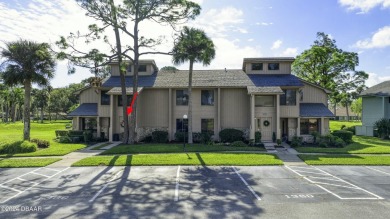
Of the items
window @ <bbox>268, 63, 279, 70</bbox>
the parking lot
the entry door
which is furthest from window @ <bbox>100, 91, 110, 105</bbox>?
window @ <bbox>268, 63, 279, 70</bbox>

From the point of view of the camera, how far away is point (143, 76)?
31.2 m

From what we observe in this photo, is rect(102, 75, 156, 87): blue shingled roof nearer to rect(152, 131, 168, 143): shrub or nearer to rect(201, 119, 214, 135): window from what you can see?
rect(152, 131, 168, 143): shrub

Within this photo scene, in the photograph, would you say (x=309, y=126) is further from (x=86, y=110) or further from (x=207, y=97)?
(x=86, y=110)

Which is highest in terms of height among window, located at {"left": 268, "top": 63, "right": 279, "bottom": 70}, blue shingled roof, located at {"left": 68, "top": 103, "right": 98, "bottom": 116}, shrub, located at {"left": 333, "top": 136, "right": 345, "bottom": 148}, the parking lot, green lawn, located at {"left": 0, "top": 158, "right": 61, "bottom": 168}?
window, located at {"left": 268, "top": 63, "right": 279, "bottom": 70}

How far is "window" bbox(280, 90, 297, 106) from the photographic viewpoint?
1075 inches

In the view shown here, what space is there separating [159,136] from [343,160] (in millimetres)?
16778

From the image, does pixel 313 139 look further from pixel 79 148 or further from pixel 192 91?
pixel 79 148

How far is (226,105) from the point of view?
2820 cm

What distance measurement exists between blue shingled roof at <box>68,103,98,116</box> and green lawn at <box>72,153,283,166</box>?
1190 cm

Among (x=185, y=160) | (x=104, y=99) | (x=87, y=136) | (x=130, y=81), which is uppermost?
(x=130, y=81)

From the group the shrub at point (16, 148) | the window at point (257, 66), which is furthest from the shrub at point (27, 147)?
the window at point (257, 66)

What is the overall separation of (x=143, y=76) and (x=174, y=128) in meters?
7.58

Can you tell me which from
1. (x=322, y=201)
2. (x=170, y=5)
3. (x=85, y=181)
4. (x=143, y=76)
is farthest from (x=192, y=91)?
(x=322, y=201)

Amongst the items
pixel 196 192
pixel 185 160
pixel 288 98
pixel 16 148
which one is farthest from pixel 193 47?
pixel 16 148
